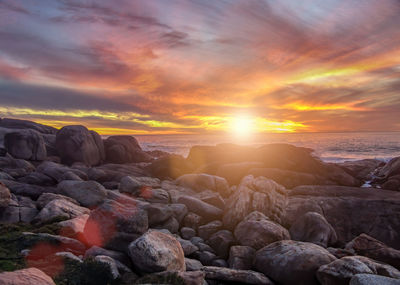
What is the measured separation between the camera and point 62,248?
20.3ft

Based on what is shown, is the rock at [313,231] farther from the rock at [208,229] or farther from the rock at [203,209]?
the rock at [203,209]

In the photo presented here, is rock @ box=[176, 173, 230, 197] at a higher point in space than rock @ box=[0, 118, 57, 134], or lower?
lower

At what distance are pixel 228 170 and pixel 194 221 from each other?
1239cm

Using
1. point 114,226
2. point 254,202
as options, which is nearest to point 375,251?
point 254,202

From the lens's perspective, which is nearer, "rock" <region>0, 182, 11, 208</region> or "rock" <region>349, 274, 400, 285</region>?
"rock" <region>349, 274, 400, 285</region>

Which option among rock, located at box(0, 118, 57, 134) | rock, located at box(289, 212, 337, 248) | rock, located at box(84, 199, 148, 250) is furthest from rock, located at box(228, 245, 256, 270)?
rock, located at box(0, 118, 57, 134)

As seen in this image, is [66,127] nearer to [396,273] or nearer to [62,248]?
[62,248]

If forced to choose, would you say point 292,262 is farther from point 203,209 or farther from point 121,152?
point 121,152

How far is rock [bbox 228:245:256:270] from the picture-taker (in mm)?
7534

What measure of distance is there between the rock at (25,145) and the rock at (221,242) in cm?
2700

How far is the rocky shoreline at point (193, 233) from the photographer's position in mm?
5516

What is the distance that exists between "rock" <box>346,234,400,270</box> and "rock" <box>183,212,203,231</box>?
5194 millimetres

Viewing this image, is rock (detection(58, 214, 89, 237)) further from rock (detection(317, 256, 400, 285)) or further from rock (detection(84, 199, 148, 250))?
rock (detection(317, 256, 400, 285))

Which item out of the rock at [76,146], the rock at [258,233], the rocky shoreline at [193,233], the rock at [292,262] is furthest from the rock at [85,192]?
the rock at [76,146]
